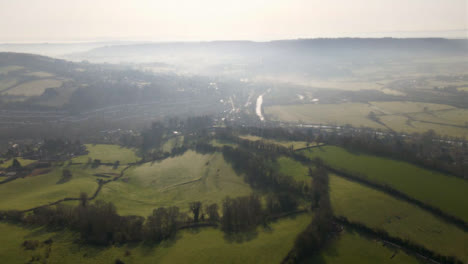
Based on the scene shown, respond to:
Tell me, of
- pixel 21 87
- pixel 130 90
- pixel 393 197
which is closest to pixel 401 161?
pixel 393 197

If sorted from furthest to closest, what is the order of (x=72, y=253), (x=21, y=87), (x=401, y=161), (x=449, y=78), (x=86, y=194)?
(x=449, y=78) → (x=21, y=87) → (x=401, y=161) → (x=86, y=194) → (x=72, y=253)

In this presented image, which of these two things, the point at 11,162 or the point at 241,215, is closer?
the point at 241,215

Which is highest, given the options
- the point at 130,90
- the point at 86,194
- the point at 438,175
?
the point at 130,90

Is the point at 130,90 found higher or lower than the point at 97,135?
higher

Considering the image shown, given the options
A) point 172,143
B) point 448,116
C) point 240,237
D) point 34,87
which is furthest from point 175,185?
point 34,87

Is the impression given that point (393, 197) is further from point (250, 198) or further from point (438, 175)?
point (250, 198)

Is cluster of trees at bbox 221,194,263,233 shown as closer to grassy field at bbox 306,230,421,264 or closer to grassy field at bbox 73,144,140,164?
grassy field at bbox 306,230,421,264

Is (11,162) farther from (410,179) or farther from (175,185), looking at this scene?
(410,179)
